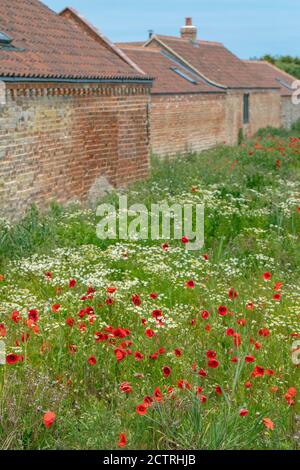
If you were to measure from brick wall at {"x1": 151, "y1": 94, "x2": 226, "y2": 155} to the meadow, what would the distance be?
13729mm

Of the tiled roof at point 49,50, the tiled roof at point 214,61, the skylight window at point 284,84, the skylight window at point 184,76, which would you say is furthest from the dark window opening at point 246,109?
the tiled roof at point 49,50

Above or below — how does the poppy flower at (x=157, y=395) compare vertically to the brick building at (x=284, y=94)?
below

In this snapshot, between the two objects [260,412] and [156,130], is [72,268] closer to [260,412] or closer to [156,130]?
[260,412]

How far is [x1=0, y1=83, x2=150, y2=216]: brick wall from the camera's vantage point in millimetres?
13336

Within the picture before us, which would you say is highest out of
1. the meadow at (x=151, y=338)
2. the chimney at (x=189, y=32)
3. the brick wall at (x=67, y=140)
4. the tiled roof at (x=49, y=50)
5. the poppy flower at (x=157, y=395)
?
the chimney at (x=189, y=32)

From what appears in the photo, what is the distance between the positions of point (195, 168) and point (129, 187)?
10.3ft

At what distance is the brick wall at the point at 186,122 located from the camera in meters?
26.2

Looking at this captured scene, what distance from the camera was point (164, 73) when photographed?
2930 centimetres

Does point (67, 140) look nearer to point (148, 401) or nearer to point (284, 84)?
point (148, 401)

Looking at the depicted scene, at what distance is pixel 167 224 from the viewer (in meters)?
11.8

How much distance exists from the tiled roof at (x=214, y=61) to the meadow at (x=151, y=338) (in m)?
21.7

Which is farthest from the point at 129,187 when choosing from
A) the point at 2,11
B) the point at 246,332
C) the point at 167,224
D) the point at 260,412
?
the point at 260,412

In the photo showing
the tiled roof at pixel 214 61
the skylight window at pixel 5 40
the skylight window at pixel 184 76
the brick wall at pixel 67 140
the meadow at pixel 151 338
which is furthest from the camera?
the tiled roof at pixel 214 61

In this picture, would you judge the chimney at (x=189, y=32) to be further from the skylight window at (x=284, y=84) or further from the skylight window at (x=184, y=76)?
the skylight window at (x=284, y=84)
